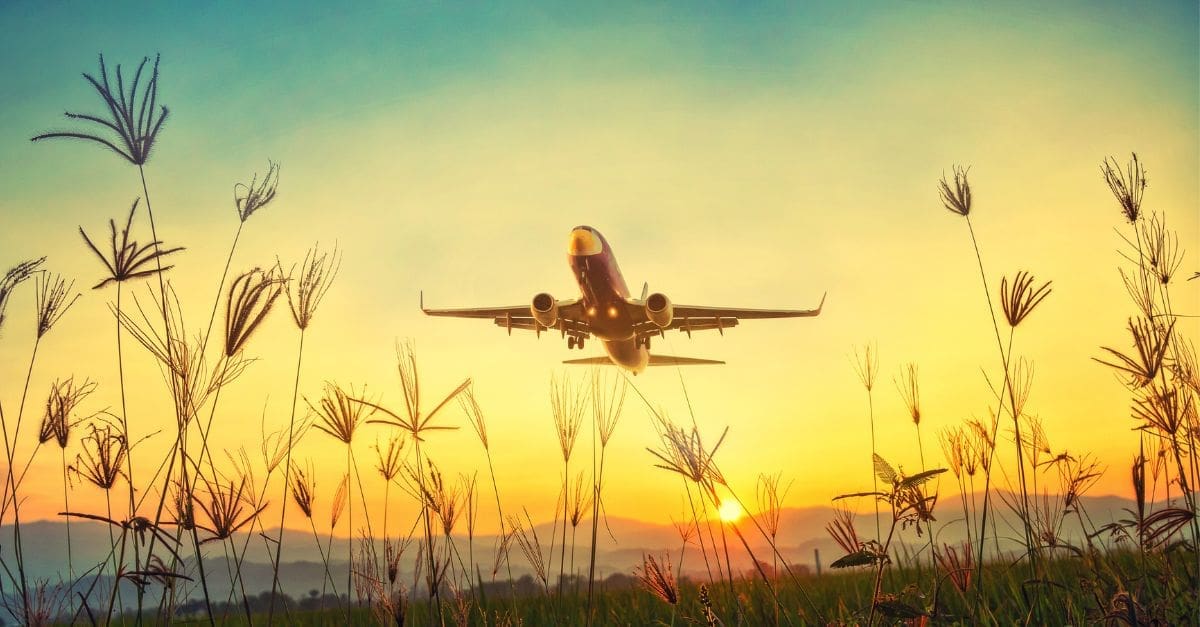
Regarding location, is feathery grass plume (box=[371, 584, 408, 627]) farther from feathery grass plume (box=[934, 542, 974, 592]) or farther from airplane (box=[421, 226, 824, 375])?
airplane (box=[421, 226, 824, 375])

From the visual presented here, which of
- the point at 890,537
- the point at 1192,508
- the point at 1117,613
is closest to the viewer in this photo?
the point at 890,537

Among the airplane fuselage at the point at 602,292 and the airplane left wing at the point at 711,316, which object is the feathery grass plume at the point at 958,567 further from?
the airplane left wing at the point at 711,316

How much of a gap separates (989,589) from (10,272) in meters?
10.8

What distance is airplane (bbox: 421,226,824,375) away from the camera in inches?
1478

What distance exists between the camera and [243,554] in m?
5.57

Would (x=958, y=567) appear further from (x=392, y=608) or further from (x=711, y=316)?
(x=711, y=316)

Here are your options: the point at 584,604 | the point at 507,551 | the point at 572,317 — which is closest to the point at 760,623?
the point at 507,551

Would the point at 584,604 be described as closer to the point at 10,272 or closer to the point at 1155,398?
the point at 1155,398

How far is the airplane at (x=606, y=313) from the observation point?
1478 inches

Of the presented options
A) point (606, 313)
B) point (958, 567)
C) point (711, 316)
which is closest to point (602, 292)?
point (606, 313)

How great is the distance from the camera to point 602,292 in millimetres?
39250

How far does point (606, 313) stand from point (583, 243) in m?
5.59

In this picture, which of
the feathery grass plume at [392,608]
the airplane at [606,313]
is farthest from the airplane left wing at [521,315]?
the feathery grass plume at [392,608]

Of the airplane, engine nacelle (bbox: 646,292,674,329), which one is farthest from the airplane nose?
engine nacelle (bbox: 646,292,674,329)
